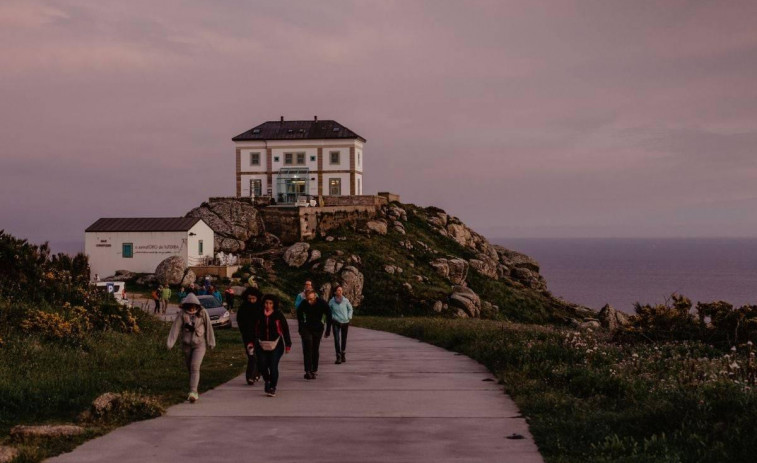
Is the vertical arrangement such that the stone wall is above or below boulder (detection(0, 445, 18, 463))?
above

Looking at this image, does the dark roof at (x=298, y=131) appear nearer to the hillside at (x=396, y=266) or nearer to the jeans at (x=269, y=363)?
the hillside at (x=396, y=266)

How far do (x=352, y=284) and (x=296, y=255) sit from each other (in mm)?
7189

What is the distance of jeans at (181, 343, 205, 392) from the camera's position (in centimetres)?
1393

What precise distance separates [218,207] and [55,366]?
61064 mm

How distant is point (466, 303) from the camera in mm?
57812

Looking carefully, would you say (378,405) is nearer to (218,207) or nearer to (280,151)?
(218,207)

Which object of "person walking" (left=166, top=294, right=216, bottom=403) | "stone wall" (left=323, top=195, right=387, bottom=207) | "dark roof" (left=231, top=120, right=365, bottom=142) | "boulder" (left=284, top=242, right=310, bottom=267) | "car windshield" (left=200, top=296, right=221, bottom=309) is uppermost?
"dark roof" (left=231, top=120, right=365, bottom=142)

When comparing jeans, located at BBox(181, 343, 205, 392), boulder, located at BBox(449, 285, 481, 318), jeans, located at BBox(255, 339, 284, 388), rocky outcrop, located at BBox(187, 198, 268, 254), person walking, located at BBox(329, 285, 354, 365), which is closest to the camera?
jeans, located at BBox(181, 343, 205, 392)

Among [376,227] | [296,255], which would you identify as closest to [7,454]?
[296,255]

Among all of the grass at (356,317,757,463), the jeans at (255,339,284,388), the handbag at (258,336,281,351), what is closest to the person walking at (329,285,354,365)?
the grass at (356,317,757,463)

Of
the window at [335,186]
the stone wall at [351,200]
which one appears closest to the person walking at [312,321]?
the stone wall at [351,200]

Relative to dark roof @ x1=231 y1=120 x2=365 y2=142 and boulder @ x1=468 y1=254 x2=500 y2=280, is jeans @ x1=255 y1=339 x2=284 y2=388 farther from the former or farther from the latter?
dark roof @ x1=231 y1=120 x2=365 y2=142

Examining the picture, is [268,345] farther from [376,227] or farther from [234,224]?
[376,227]

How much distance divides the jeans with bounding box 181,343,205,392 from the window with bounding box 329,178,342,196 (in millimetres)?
71512
